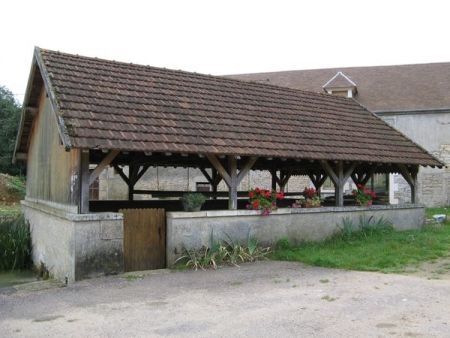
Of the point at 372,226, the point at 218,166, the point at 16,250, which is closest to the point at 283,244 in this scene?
the point at 218,166

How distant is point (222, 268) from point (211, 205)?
4634 millimetres

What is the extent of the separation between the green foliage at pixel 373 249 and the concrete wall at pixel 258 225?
0.26 meters

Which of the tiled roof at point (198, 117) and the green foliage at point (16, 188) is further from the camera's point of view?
the green foliage at point (16, 188)

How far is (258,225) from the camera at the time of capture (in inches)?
421

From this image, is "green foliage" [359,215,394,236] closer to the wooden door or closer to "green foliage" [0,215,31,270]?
the wooden door

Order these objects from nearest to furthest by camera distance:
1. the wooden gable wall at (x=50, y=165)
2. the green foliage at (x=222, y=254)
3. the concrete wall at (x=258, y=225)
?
the wooden gable wall at (x=50, y=165), the green foliage at (x=222, y=254), the concrete wall at (x=258, y=225)

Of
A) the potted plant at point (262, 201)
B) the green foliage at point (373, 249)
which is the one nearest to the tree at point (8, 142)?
the potted plant at point (262, 201)

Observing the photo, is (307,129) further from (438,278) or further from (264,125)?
(438,278)

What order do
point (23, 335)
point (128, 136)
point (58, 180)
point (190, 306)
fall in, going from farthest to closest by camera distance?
1. point (58, 180)
2. point (128, 136)
3. point (190, 306)
4. point (23, 335)

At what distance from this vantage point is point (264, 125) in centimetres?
1173

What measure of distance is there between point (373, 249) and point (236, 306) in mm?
5147

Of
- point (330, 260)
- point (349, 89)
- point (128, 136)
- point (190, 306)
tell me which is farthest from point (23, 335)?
point (349, 89)

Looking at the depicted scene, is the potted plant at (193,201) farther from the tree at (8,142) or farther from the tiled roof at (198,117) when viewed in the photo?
the tree at (8,142)

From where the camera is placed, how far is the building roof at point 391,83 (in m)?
25.2
